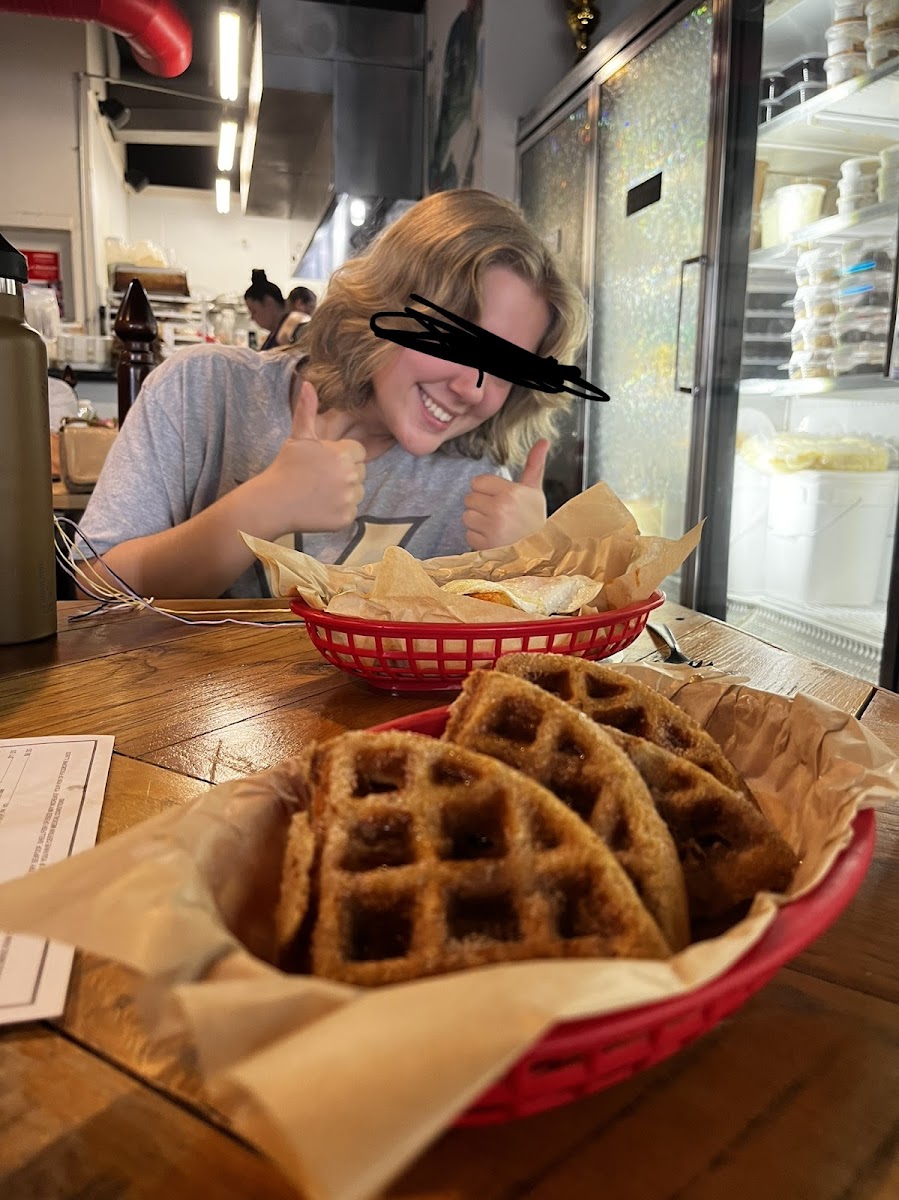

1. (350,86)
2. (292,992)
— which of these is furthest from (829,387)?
(350,86)

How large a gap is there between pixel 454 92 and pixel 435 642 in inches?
155

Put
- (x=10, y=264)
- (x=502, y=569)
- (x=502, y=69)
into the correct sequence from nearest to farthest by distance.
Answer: (x=10, y=264), (x=502, y=569), (x=502, y=69)

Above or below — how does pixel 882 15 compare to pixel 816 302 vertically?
above

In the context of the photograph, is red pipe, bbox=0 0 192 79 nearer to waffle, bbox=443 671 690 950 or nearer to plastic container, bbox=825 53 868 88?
plastic container, bbox=825 53 868 88

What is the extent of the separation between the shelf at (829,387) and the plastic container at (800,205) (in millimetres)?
358

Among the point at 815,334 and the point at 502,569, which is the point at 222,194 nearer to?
the point at 815,334

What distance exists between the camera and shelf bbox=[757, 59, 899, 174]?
190cm

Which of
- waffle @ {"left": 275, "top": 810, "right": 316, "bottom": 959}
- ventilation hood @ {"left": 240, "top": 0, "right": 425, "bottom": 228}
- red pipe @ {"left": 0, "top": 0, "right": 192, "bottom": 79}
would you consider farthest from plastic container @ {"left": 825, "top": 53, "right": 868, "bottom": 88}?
red pipe @ {"left": 0, "top": 0, "right": 192, "bottom": 79}

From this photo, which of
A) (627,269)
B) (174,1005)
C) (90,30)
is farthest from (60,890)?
(90,30)

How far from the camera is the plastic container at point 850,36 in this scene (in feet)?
6.31

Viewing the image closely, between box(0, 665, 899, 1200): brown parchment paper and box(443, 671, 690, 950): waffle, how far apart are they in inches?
1.5

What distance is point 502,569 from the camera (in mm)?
1006

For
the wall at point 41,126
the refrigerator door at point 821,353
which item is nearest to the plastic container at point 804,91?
the refrigerator door at point 821,353

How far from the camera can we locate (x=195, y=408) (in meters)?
1.68
